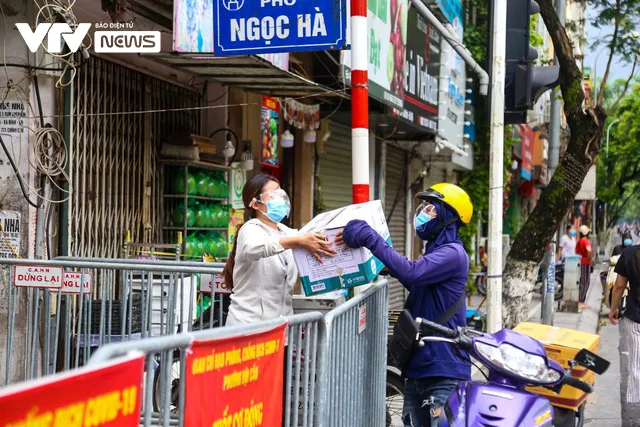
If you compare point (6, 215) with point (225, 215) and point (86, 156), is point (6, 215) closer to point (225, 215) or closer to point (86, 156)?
point (86, 156)

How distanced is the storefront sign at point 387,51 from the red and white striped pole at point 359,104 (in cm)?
472

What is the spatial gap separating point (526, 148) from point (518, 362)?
77.2 feet

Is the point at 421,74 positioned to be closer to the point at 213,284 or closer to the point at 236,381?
the point at 213,284

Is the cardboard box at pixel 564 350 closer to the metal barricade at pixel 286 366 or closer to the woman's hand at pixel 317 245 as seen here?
the woman's hand at pixel 317 245

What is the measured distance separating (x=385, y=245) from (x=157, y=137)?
19.0 ft

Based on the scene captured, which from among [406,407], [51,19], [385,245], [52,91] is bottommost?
[406,407]

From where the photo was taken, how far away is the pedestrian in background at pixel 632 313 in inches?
313

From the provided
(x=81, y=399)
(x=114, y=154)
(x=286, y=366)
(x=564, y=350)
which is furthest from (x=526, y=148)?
(x=81, y=399)

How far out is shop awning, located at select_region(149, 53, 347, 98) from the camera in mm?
8031

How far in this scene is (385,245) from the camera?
461cm

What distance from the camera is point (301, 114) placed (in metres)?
11.9

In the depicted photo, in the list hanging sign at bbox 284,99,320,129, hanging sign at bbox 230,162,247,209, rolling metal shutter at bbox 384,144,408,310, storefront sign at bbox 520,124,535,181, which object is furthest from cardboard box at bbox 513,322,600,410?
storefront sign at bbox 520,124,535,181

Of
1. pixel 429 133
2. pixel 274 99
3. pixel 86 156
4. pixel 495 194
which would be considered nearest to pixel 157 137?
pixel 86 156

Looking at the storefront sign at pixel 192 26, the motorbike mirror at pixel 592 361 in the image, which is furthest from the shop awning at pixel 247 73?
the motorbike mirror at pixel 592 361
